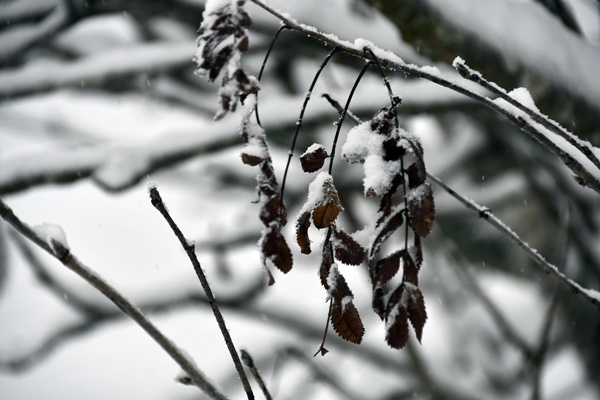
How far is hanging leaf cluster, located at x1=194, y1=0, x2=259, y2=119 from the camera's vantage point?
440 millimetres

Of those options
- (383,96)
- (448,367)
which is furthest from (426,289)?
(383,96)

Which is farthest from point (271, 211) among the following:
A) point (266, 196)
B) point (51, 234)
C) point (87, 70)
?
point (87, 70)

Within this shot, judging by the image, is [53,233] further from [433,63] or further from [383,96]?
[383,96]

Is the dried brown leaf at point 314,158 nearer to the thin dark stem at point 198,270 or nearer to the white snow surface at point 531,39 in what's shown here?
the thin dark stem at point 198,270

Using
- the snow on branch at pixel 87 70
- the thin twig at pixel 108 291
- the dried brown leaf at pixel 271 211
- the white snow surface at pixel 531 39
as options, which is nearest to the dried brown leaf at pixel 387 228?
the dried brown leaf at pixel 271 211

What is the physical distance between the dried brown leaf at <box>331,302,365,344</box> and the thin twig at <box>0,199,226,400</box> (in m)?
0.17

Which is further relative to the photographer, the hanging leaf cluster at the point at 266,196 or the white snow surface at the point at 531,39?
the white snow surface at the point at 531,39

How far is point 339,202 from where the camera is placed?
46 centimetres

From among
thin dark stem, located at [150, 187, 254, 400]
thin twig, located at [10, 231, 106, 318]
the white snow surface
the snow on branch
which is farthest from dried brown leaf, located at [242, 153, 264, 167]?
thin twig, located at [10, 231, 106, 318]

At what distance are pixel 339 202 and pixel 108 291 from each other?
0.26 m

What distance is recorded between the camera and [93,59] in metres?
1.77

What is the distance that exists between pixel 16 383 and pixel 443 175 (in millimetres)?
3717

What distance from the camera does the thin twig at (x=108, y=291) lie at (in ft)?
1.43

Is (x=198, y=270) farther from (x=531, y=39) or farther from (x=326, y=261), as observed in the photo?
(x=531, y=39)
